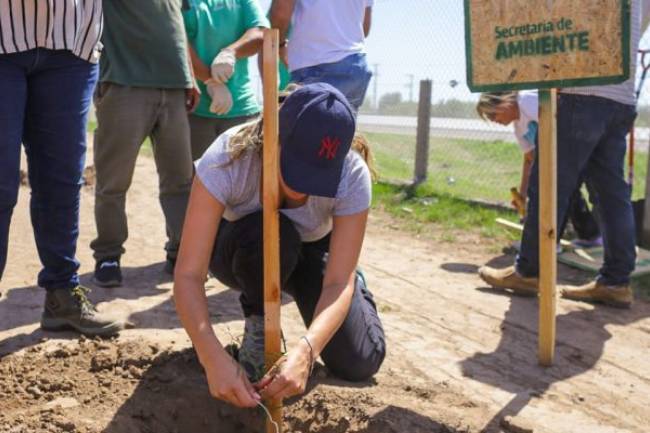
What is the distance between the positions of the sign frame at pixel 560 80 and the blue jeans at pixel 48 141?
1488 mm

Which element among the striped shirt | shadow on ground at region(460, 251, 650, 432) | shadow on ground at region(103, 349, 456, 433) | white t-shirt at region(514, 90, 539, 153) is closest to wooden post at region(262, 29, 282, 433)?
shadow on ground at region(103, 349, 456, 433)

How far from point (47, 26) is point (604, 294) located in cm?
295

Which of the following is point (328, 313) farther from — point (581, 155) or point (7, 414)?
point (581, 155)

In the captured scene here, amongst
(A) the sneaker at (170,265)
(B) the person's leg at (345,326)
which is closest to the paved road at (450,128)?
(A) the sneaker at (170,265)

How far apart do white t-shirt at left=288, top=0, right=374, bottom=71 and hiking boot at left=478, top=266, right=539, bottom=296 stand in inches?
56.7

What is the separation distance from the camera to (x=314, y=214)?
2.73 m

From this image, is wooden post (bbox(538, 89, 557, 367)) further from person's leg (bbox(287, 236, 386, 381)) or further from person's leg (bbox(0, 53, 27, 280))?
person's leg (bbox(0, 53, 27, 280))


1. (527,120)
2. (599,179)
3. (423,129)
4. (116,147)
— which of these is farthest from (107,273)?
(423,129)

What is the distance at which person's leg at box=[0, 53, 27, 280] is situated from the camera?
9.05 feet

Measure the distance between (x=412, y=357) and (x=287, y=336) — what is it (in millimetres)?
543

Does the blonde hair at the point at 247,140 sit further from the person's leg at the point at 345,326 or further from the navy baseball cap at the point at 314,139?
the person's leg at the point at 345,326

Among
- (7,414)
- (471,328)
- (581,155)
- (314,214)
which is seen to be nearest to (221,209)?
(314,214)

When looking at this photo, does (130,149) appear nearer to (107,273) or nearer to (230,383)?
(107,273)

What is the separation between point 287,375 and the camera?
7.30ft
